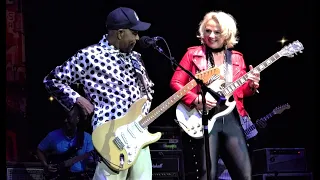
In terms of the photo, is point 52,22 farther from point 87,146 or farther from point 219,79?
point 219,79

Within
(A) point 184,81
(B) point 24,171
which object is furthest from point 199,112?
(B) point 24,171

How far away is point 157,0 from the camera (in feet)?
22.9

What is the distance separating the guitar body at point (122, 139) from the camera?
4.12 m

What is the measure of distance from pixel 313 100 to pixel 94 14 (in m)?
2.85

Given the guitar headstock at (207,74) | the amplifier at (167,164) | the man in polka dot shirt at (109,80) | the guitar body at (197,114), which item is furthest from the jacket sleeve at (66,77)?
the amplifier at (167,164)

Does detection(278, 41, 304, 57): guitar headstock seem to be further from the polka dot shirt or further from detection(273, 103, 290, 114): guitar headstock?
detection(273, 103, 290, 114): guitar headstock

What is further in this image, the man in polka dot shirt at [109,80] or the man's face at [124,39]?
the man's face at [124,39]

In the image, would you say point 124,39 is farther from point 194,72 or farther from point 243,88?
point 243,88

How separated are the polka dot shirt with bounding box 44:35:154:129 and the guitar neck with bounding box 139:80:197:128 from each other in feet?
0.54

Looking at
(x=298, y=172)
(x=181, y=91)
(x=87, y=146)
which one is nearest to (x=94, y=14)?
(x=87, y=146)

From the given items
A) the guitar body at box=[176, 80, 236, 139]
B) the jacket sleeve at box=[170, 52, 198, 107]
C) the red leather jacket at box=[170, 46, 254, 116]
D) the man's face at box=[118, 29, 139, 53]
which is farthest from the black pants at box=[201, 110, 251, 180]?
the man's face at box=[118, 29, 139, 53]

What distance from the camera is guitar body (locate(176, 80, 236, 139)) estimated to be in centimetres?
494

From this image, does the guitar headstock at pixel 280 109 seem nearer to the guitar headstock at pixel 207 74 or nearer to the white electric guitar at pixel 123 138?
the guitar headstock at pixel 207 74

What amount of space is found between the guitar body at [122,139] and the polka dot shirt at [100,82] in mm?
56
